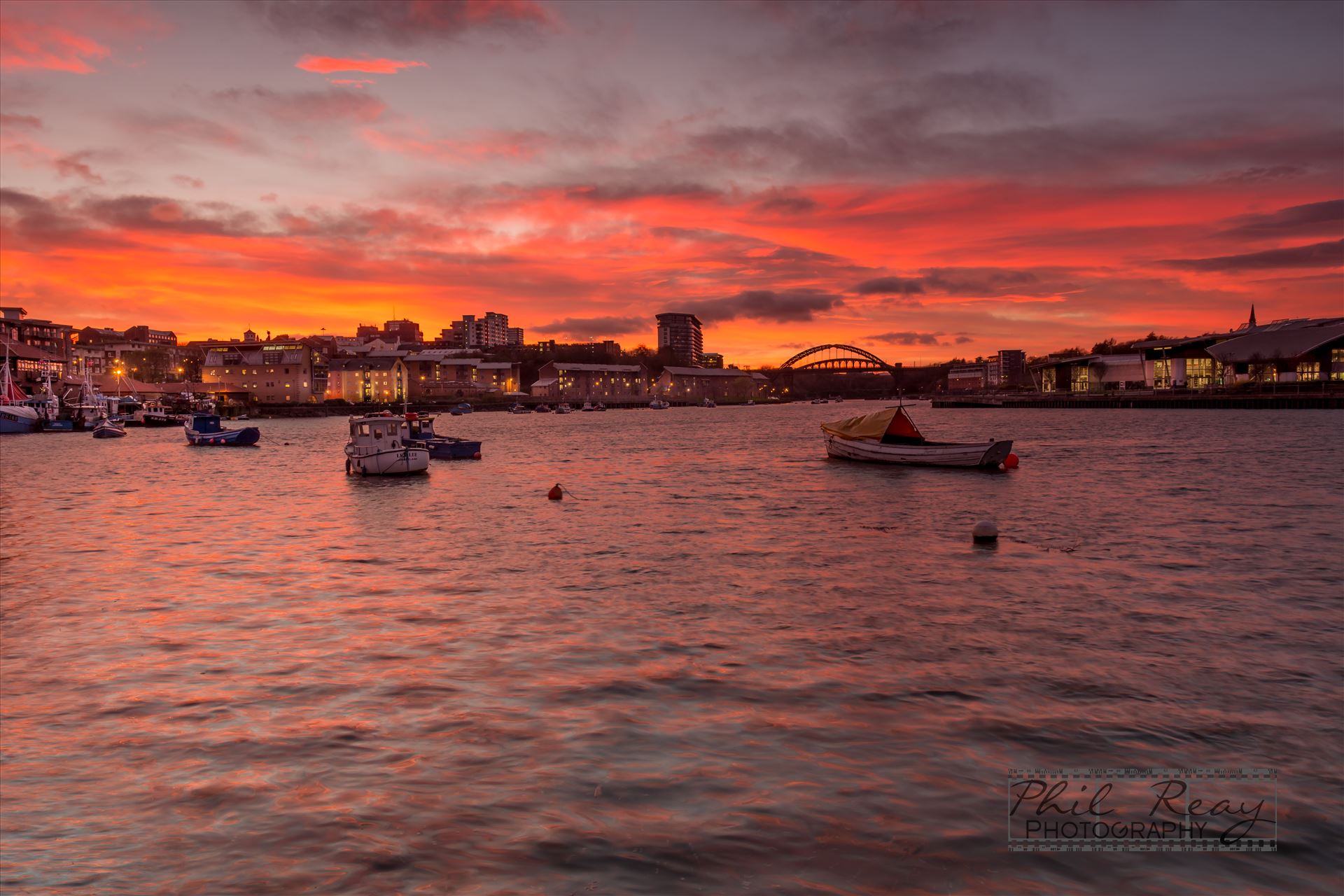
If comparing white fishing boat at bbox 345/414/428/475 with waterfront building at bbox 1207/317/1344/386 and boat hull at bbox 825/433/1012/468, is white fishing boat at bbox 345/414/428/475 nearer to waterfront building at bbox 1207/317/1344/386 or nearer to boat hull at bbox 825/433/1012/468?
boat hull at bbox 825/433/1012/468

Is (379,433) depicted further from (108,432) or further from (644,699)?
(108,432)

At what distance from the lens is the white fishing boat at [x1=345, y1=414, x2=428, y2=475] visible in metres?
50.6

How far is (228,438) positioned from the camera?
9138cm

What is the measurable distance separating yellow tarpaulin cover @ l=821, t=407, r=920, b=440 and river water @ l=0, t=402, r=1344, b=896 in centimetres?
2498

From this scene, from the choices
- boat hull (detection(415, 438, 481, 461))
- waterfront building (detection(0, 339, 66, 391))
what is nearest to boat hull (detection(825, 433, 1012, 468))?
boat hull (detection(415, 438, 481, 461))

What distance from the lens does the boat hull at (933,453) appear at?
167ft

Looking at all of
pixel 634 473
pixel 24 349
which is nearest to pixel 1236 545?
pixel 634 473

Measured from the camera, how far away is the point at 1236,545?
2586 cm

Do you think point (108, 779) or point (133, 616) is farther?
point (133, 616)

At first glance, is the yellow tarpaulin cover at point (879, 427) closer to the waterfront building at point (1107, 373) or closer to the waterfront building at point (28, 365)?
the waterfront building at point (1107, 373)

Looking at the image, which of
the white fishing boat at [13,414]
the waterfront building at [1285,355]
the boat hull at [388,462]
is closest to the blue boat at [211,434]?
the white fishing boat at [13,414]

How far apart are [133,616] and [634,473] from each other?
38115 millimetres

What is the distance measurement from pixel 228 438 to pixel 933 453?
77.9 metres

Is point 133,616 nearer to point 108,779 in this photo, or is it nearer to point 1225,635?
point 108,779
